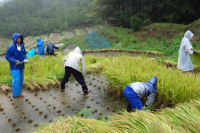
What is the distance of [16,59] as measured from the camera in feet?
17.2

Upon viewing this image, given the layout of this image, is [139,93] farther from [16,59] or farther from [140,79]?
[16,59]

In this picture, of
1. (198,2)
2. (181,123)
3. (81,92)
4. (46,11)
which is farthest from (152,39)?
(46,11)

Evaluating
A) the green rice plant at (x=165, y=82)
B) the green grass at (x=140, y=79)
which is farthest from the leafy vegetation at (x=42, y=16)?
the green rice plant at (x=165, y=82)

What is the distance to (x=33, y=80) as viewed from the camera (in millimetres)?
6164

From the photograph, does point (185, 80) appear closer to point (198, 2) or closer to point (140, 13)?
point (198, 2)

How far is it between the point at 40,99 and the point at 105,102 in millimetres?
1669

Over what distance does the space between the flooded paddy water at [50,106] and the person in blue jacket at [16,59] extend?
0.35 meters

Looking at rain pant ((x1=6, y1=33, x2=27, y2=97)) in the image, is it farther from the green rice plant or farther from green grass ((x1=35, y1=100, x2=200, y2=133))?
green grass ((x1=35, y1=100, x2=200, y2=133))

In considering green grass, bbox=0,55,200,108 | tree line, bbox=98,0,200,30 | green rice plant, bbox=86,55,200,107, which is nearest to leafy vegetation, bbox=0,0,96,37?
tree line, bbox=98,0,200,30

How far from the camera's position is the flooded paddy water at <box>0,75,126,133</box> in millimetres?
4020

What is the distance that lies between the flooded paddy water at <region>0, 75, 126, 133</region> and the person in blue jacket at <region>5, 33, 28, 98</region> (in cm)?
35

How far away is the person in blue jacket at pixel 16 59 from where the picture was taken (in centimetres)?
510

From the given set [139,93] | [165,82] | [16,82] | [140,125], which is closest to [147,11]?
[165,82]

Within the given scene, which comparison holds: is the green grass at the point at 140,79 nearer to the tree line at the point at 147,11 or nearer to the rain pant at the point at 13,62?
the rain pant at the point at 13,62
